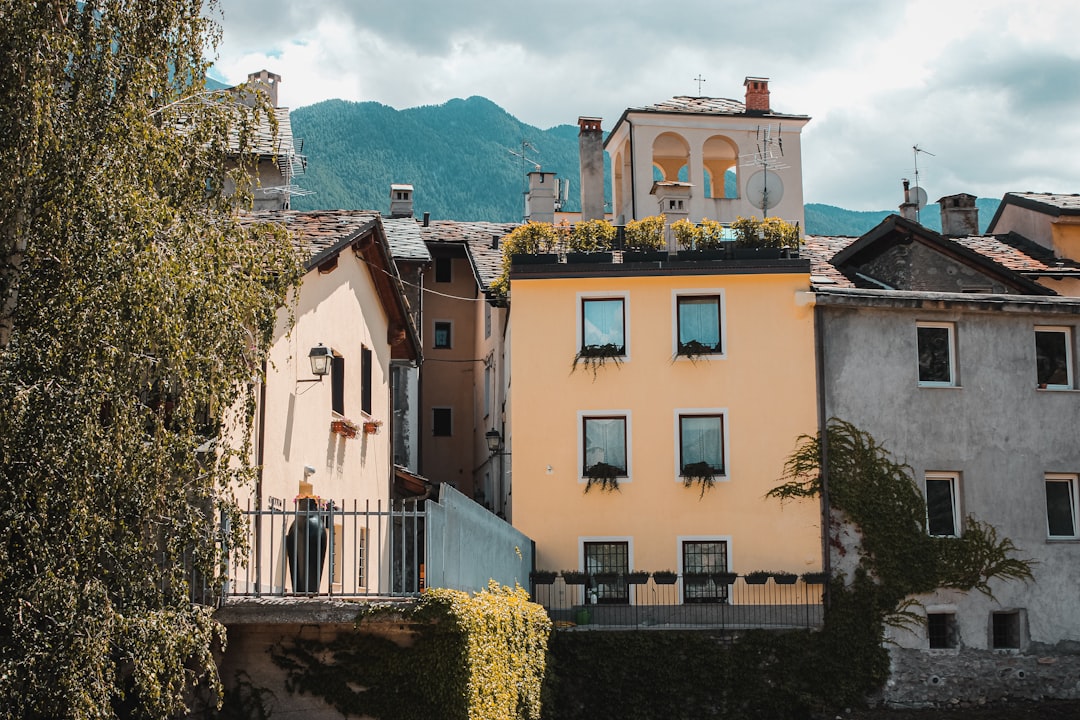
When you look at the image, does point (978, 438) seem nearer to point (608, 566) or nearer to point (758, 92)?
point (608, 566)

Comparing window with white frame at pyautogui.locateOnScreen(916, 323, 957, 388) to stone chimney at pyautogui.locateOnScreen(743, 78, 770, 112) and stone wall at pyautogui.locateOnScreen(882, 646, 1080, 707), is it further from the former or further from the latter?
stone chimney at pyautogui.locateOnScreen(743, 78, 770, 112)

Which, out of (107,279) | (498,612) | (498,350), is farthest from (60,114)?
(498,350)

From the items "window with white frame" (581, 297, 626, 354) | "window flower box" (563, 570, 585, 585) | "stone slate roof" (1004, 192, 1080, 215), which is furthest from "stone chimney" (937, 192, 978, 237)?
"window flower box" (563, 570, 585, 585)

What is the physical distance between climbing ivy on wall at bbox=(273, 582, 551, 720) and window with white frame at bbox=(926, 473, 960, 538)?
15.6m

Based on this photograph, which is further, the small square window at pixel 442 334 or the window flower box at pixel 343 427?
the small square window at pixel 442 334

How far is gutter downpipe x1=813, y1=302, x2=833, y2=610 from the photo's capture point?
91.9 feet

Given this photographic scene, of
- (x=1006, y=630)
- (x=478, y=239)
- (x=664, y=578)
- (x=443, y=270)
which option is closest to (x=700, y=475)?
(x=664, y=578)

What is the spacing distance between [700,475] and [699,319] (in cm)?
346

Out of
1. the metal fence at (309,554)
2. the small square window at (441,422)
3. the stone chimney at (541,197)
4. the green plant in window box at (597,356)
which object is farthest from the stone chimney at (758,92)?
the metal fence at (309,554)

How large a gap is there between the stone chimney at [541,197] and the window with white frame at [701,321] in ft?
28.1

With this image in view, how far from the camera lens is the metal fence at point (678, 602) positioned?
27.6m

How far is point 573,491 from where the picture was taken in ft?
94.0

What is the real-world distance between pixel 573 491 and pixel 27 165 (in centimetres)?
1773

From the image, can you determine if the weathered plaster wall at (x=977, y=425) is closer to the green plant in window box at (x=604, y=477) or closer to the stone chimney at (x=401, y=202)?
the green plant in window box at (x=604, y=477)
